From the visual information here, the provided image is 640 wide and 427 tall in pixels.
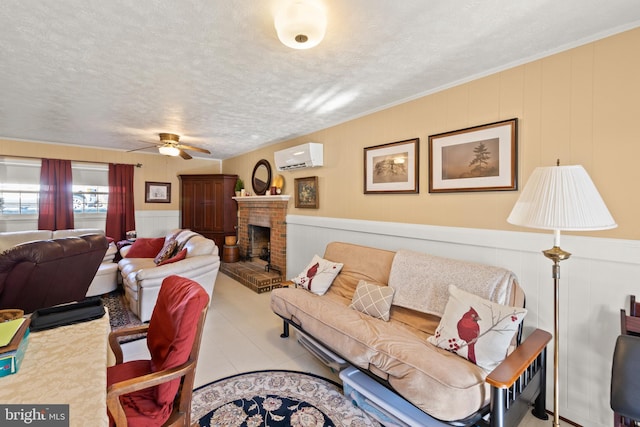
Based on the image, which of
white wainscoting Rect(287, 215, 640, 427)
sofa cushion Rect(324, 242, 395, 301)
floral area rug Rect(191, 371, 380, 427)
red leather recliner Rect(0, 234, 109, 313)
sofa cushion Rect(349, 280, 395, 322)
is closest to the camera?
white wainscoting Rect(287, 215, 640, 427)

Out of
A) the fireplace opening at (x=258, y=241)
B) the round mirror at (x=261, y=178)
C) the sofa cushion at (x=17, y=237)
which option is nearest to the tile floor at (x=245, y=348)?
the fireplace opening at (x=258, y=241)

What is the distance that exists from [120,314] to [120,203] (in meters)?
2.85

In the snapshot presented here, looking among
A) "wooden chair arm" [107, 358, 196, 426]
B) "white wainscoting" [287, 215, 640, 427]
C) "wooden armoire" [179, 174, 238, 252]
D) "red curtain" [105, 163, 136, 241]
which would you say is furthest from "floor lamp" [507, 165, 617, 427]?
"red curtain" [105, 163, 136, 241]

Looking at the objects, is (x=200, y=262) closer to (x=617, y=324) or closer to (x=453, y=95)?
(x=453, y=95)

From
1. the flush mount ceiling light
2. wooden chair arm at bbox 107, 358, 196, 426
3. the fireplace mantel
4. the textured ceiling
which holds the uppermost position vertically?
the textured ceiling

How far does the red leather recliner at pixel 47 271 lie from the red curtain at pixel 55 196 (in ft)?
10.0

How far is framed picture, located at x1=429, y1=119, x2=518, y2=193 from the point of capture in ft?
6.78

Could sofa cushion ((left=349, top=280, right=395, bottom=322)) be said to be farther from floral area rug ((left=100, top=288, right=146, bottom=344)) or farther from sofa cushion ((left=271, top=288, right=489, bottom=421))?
floral area rug ((left=100, top=288, right=146, bottom=344))

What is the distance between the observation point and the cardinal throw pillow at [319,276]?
277 centimetres

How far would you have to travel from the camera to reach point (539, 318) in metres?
1.95

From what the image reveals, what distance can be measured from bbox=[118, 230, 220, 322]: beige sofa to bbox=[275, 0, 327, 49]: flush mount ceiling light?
2.66m

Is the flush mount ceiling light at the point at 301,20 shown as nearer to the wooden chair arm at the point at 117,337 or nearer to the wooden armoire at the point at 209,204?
the wooden chair arm at the point at 117,337

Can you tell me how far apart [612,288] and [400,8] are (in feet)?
6.57

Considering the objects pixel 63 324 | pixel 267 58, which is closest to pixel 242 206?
pixel 267 58
